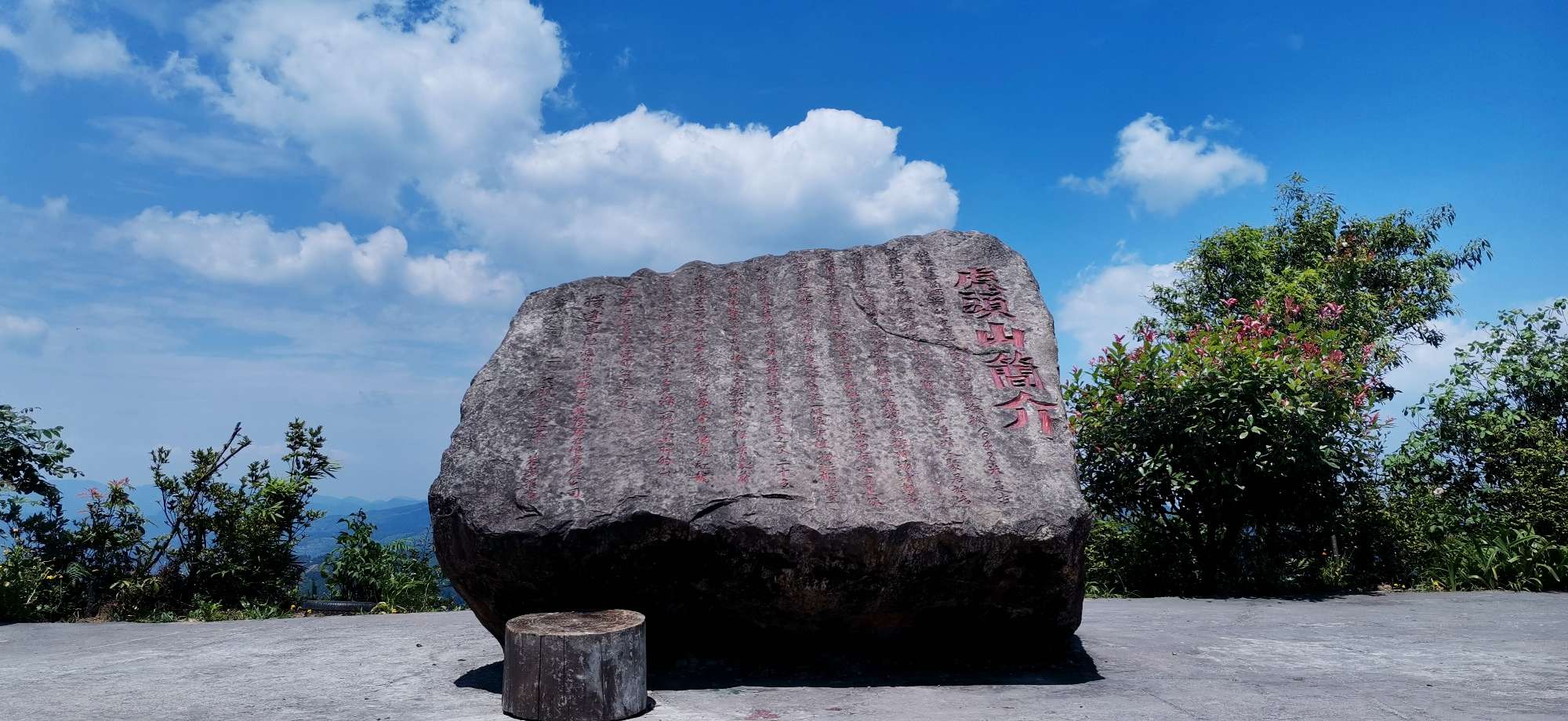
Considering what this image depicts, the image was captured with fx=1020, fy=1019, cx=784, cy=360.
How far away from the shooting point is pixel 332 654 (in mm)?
5227

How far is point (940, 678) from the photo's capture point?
445cm

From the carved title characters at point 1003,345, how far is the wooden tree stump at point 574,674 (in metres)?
1.99

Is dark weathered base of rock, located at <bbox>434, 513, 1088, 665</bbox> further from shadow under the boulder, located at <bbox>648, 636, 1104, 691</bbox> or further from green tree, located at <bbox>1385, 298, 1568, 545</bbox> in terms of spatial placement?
green tree, located at <bbox>1385, 298, 1568, 545</bbox>

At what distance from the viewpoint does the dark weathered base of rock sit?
416 cm

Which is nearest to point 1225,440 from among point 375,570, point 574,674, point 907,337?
point 907,337

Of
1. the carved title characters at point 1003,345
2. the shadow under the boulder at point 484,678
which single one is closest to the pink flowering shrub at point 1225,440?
the carved title characters at point 1003,345

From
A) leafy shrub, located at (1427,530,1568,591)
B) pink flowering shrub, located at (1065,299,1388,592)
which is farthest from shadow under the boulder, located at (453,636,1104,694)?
leafy shrub, located at (1427,530,1568,591)

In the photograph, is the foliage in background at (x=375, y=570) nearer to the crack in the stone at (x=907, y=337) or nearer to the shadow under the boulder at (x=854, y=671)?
the shadow under the boulder at (x=854, y=671)

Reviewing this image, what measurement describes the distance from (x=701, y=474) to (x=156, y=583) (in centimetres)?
538

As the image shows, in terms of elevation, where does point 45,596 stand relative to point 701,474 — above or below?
below

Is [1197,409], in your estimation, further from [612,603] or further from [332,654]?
[332,654]

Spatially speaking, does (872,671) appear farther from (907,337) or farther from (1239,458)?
(1239,458)

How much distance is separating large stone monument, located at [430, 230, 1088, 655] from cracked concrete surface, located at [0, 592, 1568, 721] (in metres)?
0.36

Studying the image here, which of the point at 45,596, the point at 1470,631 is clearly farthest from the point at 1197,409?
the point at 45,596
